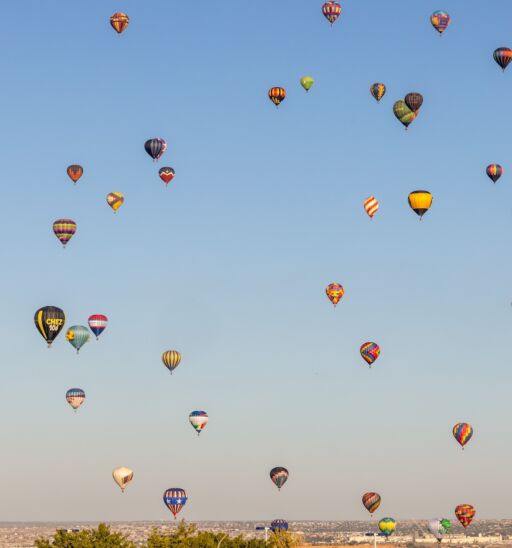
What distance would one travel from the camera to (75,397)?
420 feet

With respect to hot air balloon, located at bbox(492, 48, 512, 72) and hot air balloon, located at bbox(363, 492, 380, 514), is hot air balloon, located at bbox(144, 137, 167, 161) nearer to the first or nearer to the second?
Result: hot air balloon, located at bbox(492, 48, 512, 72)

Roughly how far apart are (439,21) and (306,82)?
17457mm

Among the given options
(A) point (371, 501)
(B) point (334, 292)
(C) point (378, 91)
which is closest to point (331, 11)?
(C) point (378, 91)

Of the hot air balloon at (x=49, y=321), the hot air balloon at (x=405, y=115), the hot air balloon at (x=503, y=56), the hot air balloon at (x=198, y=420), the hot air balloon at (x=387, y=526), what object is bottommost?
the hot air balloon at (x=387, y=526)

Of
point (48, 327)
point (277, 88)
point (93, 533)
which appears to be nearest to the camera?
point (93, 533)

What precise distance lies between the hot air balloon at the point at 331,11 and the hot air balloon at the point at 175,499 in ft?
163

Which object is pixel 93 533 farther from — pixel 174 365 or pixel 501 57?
pixel 501 57

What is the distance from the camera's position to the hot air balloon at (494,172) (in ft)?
416

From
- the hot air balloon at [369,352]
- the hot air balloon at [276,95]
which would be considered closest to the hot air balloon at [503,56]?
the hot air balloon at [276,95]

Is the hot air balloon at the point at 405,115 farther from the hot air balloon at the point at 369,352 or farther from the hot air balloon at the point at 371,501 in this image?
the hot air balloon at the point at 371,501

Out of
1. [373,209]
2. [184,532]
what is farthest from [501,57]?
[184,532]

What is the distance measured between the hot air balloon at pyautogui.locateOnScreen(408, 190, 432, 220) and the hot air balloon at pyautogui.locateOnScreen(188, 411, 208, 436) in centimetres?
3162

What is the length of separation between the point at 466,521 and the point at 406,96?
193 feet

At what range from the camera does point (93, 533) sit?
88.9 metres
